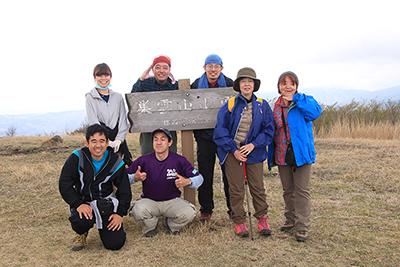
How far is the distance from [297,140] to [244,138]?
63 cm

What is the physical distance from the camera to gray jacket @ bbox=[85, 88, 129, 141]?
391cm

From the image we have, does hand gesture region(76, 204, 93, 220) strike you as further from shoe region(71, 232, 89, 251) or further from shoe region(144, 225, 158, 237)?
shoe region(144, 225, 158, 237)

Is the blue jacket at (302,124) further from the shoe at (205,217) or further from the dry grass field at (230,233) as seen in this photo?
the shoe at (205,217)

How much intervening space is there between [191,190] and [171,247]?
1.10m

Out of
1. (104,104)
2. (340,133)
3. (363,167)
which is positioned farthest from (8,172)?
(340,133)

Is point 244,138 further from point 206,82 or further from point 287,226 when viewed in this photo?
point 287,226

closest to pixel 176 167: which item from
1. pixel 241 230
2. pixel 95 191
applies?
pixel 95 191

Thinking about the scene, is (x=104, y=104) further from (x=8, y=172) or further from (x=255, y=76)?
(x=8, y=172)

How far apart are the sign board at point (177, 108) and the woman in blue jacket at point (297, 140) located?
0.82 metres

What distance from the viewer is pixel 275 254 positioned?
10.6 ft

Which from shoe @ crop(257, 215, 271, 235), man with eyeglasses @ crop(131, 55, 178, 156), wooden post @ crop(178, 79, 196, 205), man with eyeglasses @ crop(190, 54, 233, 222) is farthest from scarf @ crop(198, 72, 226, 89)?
shoe @ crop(257, 215, 271, 235)

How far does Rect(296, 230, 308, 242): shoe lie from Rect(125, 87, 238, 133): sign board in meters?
A: 1.78

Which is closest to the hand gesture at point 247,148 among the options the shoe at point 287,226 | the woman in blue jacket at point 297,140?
the woman in blue jacket at point 297,140

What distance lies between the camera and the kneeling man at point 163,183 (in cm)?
381
